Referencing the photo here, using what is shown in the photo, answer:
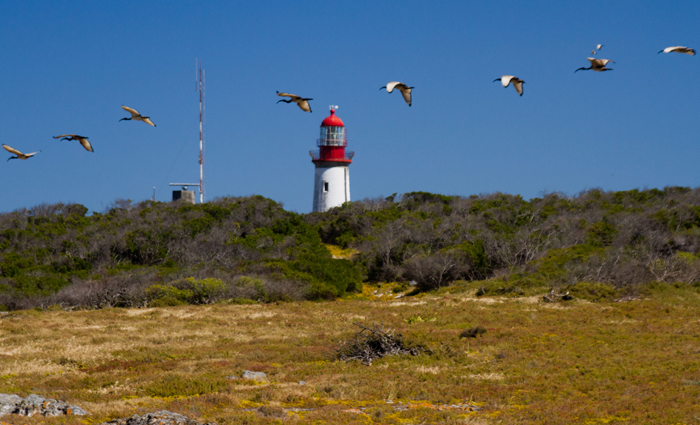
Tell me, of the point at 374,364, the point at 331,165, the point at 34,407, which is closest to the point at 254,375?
the point at 374,364

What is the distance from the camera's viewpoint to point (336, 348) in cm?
1742

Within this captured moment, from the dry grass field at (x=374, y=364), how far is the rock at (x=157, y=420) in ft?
1.81

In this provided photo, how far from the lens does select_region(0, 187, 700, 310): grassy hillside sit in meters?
27.6

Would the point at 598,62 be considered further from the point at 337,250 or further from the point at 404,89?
the point at 337,250

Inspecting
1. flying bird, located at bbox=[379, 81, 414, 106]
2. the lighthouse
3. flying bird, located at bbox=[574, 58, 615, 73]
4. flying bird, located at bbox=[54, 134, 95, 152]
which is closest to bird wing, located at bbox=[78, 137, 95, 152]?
flying bird, located at bbox=[54, 134, 95, 152]

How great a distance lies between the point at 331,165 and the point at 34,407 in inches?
1541

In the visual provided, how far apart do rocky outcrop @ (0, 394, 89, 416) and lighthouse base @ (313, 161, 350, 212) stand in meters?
38.9

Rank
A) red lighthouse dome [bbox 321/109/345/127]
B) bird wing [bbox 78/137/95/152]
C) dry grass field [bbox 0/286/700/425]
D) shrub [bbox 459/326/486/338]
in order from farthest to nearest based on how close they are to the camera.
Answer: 1. red lighthouse dome [bbox 321/109/345/127]
2. shrub [bbox 459/326/486/338]
3. bird wing [bbox 78/137/95/152]
4. dry grass field [bbox 0/286/700/425]

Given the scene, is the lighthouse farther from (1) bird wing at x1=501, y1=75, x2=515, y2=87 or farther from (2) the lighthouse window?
(1) bird wing at x1=501, y1=75, x2=515, y2=87

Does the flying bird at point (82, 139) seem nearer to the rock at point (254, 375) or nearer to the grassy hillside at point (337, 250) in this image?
the rock at point (254, 375)

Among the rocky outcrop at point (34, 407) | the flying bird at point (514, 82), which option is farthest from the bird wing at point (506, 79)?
the rocky outcrop at point (34, 407)

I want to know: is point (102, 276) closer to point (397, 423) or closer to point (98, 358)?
point (98, 358)

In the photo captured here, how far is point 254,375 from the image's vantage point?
14.8m

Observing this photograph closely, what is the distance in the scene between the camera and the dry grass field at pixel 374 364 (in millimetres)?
11773
